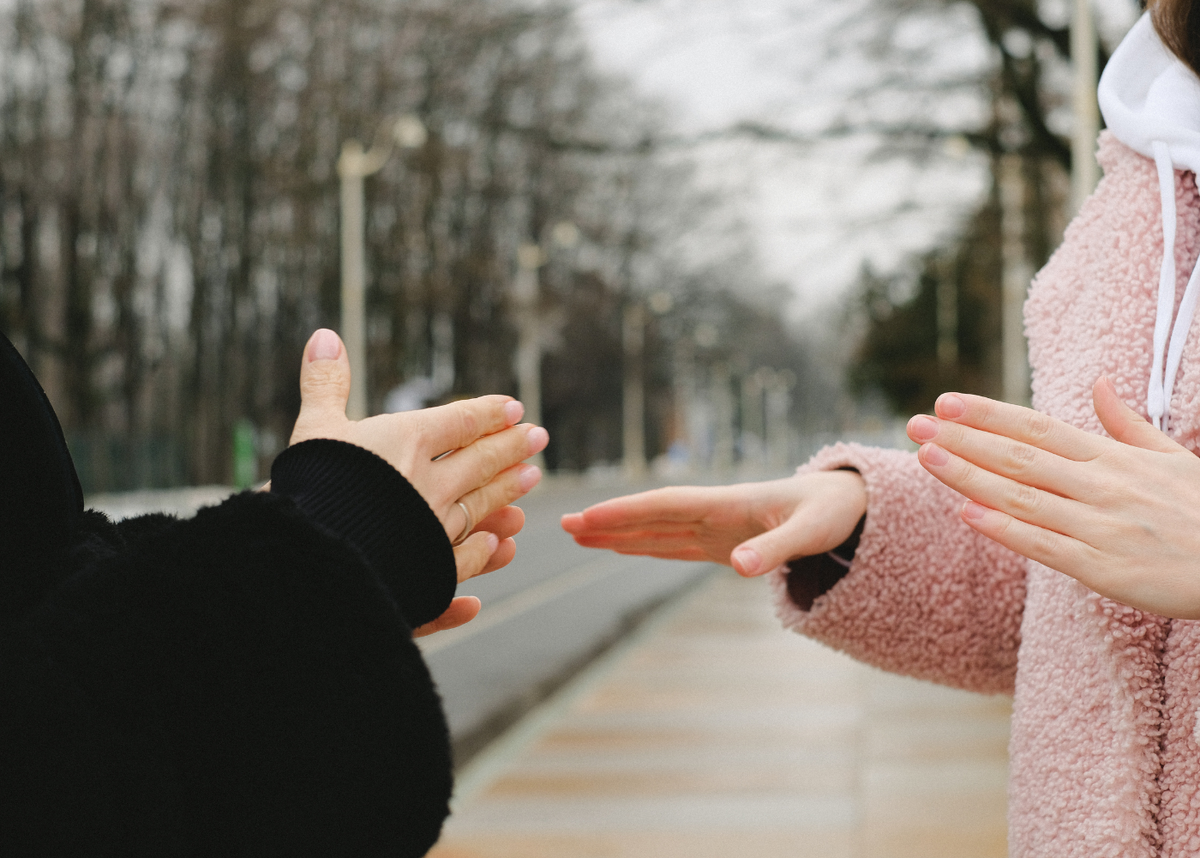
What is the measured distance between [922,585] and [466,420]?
702mm

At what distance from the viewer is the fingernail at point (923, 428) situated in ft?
4.29

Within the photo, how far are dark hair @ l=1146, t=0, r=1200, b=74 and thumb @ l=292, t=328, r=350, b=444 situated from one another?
3.31 ft

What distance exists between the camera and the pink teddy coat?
1333 millimetres

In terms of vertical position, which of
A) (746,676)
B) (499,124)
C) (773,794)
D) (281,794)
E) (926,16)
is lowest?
(746,676)

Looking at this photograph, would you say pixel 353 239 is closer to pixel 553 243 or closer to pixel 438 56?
pixel 438 56

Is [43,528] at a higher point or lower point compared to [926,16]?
lower

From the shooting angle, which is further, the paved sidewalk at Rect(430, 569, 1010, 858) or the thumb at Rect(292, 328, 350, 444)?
the paved sidewalk at Rect(430, 569, 1010, 858)

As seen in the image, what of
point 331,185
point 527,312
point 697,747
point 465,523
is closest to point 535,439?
point 465,523

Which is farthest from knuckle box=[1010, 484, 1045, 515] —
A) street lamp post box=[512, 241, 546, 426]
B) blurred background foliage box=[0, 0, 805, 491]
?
street lamp post box=[512, 241, 546, 426]

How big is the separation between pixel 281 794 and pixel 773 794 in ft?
18.1

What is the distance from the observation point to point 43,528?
3.78 ft

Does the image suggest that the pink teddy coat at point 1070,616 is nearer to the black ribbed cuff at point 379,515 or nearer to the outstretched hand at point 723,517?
the outstretched hand at point 723,517

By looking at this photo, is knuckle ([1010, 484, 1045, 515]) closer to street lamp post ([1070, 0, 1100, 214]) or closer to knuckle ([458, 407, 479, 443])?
knuckle ([458, 407, 479, 443])

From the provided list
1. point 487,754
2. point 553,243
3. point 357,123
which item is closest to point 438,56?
point 487,754
